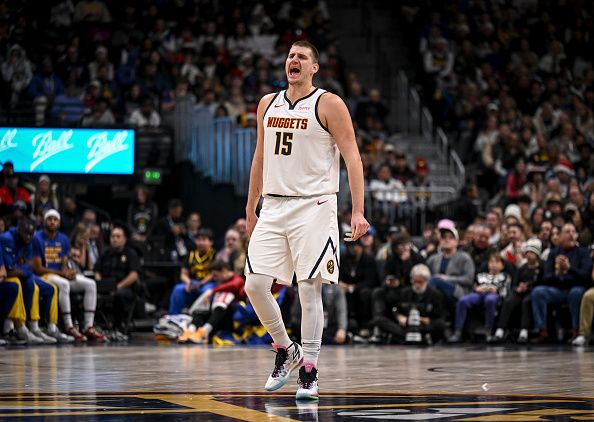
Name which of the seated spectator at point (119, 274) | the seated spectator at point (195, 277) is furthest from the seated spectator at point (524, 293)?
the seated spectator at point (119, 274)

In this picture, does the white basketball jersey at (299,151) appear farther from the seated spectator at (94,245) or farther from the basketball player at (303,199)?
the seated spectator at (94,245)

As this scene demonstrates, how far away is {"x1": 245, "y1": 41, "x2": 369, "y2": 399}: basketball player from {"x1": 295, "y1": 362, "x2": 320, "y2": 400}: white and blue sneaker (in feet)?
0.46

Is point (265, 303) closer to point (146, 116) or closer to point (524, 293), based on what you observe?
point (524, 293)

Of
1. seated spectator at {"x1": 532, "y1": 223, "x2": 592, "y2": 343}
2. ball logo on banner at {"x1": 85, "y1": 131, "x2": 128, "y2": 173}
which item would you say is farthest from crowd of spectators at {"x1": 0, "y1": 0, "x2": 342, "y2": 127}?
seated spectator at {"x1": 532, "y1": 223, "x2": 592, "y2": 343}

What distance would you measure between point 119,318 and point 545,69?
12074mm

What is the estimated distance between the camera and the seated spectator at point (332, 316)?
16.8 metres

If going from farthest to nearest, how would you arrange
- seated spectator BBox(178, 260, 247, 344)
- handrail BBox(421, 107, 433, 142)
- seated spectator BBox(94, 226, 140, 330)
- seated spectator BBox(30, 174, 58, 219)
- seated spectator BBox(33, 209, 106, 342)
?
handrail BBox(421, 107, 433, 142), seated spectator BBox(30, 174, 58, 219), seated spectator BBox(94, 226, 140, 330), seated spectator BBox(178, 260, 247, 344), seated spectator BBox(33, 209, 106, 342)

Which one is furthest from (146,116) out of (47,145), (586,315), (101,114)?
(586,315)

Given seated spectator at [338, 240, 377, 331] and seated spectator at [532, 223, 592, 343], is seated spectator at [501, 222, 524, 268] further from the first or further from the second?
seated spectator at [338, 240, 377, 331]

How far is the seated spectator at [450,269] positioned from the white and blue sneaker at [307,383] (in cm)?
886

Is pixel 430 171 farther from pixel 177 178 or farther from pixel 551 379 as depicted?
pixel 551 379

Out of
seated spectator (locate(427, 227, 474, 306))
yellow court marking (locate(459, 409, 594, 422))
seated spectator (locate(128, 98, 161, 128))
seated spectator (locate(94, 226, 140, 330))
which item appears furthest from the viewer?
→ seated spectator (locate(128, 98, 161, 128))

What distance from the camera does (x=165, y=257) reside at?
19.6 metres

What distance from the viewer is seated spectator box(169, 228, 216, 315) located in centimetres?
1780
